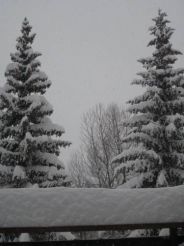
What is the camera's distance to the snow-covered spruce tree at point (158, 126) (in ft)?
45.2

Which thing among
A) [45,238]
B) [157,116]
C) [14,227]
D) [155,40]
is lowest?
[45,238]

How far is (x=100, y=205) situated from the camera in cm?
497

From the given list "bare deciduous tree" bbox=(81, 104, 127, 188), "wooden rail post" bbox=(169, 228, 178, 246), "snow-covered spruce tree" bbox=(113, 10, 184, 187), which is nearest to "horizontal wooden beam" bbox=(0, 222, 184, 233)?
"wooden rail post" bbox=(169, 228, 178, 246)

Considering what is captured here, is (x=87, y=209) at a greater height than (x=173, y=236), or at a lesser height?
greater

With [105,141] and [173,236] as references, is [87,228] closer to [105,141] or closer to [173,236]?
[173,236]

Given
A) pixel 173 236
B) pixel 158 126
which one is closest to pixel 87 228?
pixel 173 236

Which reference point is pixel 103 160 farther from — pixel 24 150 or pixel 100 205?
pixel 100 205

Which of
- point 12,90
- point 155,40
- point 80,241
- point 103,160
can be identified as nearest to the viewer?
point 80,241

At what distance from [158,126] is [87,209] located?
30.8 feet

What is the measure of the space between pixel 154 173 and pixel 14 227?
9.91 m

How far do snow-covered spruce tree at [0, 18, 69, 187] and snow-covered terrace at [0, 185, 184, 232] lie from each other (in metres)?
8.02

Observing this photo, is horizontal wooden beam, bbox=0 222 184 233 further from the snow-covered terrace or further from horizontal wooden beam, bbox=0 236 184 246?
horizontal wooden beam, bbox=0 236 184 246

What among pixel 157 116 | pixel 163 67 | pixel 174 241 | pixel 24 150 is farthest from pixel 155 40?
pixel 174 241

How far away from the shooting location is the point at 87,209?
194 inches
